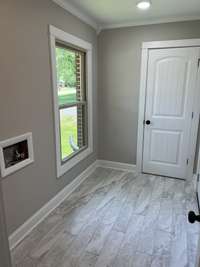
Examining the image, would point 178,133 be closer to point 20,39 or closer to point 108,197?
point 108,197

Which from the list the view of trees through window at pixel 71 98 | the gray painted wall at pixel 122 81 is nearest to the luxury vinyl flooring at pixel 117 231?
the view of trees through window at pixel 71 98

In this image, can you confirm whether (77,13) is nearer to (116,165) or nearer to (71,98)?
(71,98)

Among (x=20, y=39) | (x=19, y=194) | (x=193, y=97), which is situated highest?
(x=20, y=39)

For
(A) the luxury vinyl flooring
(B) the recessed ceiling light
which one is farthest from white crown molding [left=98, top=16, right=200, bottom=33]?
(A) the luxury vinyl flooring

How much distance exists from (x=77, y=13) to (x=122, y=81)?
122 cm

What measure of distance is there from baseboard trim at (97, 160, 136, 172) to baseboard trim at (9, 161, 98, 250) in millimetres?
604

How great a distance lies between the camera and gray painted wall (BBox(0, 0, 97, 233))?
165 centimetres

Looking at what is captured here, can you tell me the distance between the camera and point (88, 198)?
2705 millimetres

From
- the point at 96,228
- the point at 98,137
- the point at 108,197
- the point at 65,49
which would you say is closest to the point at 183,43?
the point at 65,49

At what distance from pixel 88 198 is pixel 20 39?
2068 millimetres

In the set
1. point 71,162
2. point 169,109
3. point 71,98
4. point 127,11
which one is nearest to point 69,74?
point 71,98

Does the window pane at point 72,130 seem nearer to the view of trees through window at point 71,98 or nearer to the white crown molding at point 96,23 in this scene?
the view of trees through window at point 71,98

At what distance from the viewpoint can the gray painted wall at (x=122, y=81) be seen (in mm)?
2945

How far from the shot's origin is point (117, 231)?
208 cm
